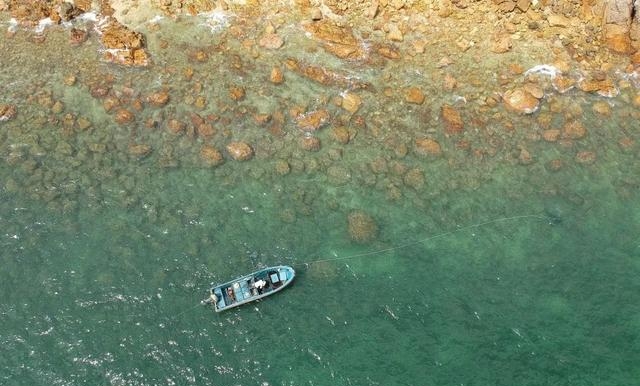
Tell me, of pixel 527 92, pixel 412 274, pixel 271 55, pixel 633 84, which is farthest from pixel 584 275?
pixel 271 55

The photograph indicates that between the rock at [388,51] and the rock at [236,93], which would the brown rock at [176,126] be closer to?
the rock at [236,93]

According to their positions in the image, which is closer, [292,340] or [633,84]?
[292,340]

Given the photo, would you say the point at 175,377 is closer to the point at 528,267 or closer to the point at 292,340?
the point at 292,340

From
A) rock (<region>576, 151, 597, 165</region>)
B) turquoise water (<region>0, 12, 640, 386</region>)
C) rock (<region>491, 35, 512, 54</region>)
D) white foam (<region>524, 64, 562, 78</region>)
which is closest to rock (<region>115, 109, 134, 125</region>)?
turquoise water (<region>0, 12, 640, 386</region>)

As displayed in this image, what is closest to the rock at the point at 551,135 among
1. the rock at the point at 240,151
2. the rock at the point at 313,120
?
the rock at the point at 313,120

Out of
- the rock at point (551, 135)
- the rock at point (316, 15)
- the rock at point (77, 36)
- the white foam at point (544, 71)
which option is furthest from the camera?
the rock at point (316, 15)

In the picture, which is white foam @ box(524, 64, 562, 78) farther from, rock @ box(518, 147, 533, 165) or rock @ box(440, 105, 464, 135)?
rock @ box(518, 147, 533, 165)

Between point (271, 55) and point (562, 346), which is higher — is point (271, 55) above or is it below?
above

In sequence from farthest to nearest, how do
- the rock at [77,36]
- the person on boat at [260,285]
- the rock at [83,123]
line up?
the rock at [77,36]
the rock at [83,123]
the person on boat at [260,285]
